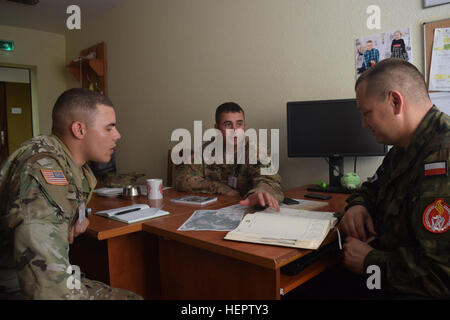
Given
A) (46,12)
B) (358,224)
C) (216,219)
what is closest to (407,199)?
(358,224)

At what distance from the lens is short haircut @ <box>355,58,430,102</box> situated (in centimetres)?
101

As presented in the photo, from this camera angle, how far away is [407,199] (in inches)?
38.1

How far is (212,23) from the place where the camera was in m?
2.71

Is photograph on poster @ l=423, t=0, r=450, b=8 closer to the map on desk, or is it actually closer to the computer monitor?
the computer monitor

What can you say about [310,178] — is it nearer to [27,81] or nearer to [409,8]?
[409,8]

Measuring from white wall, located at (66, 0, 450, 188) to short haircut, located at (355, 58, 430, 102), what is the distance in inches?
34.1

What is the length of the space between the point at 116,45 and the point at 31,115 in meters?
2.19

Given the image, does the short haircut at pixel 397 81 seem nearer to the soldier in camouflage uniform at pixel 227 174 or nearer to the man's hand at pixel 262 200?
the man's hand at pixel 262 200

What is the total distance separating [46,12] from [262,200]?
3.87 metres

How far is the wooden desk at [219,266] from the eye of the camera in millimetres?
936

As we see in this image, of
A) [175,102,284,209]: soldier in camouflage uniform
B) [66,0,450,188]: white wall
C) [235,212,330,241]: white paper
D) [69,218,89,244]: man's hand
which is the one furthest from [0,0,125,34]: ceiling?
[235,212,330,241]: white paper

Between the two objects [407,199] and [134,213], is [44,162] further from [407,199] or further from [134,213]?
[407,199]

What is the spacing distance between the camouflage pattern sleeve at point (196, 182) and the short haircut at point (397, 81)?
1080 millimetres
